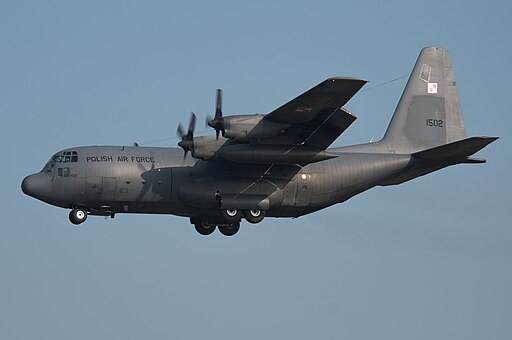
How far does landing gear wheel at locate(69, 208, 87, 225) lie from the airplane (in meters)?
0.04

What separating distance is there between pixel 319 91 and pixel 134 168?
629cm

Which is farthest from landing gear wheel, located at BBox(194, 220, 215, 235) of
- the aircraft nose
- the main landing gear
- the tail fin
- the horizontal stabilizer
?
the horizontal stabilizer

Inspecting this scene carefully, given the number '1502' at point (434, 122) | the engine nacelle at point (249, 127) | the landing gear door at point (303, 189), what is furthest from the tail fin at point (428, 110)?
the engine nacelle at point (249, 127)

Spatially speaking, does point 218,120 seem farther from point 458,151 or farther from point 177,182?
point 458,151

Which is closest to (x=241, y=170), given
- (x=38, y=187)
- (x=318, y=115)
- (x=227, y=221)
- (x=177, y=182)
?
(x=227, y=221)

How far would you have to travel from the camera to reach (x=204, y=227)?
34094 millimetres

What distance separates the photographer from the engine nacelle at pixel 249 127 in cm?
2975

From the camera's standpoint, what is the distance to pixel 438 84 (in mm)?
36031

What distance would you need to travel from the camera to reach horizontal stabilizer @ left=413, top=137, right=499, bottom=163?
3139cm

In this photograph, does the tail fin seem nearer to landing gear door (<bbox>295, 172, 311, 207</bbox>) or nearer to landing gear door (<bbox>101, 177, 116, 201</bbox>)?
landing gear door (<bbox>295, 172, 311, 207</bbox>)

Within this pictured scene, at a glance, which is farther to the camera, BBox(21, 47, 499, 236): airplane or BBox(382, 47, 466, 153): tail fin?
BBox(382, 47, 466, 153): tail fin

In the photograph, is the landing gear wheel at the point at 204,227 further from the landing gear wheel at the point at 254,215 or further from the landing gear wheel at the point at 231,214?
the landing gear wheel at the point at 254,215

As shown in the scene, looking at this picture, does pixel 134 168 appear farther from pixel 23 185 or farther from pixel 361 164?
pixel 361 164

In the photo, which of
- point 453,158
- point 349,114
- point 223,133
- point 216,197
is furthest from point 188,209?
point 453,158
